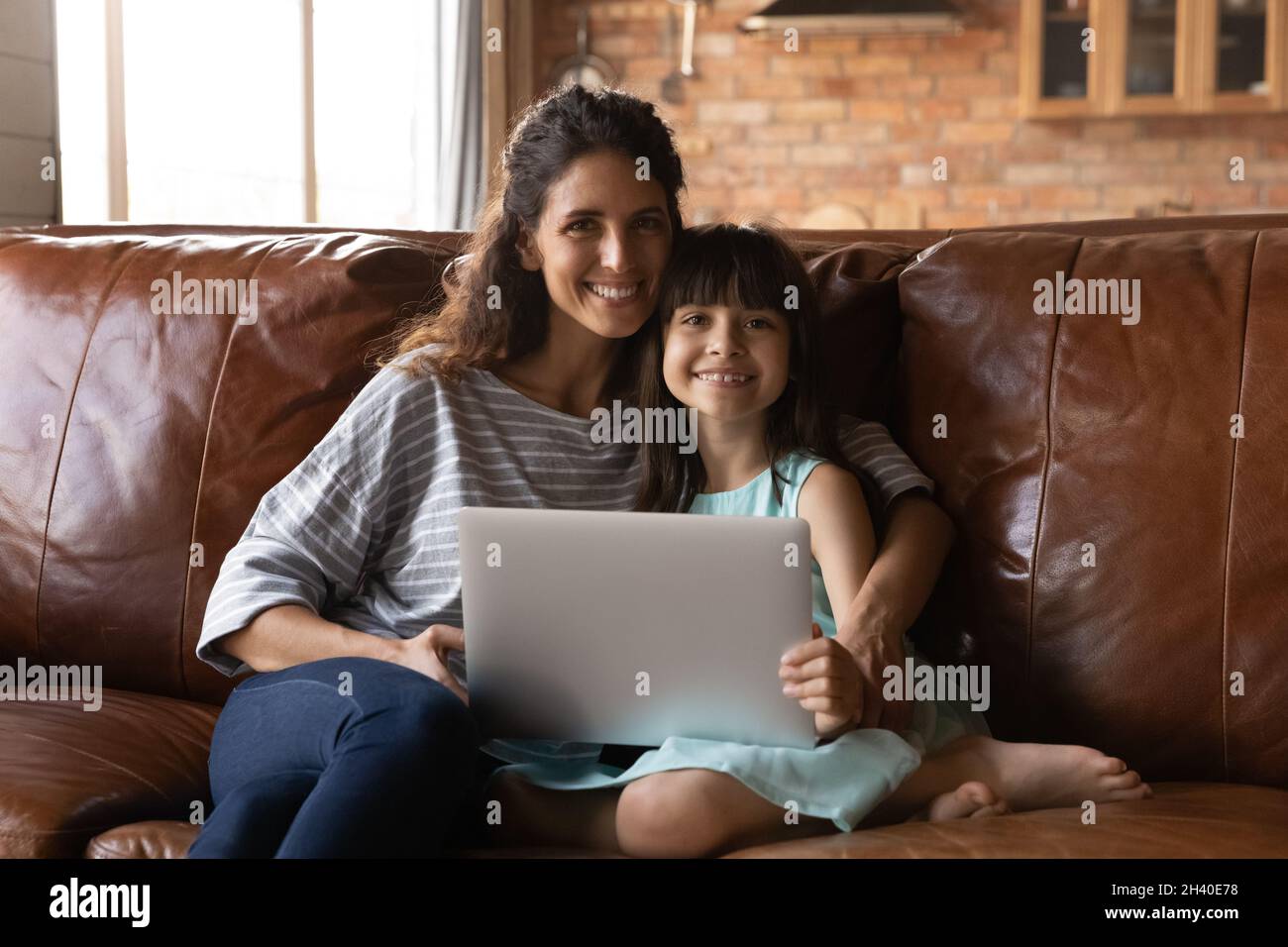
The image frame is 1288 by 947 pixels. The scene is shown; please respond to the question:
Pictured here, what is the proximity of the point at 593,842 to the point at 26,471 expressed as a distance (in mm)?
995

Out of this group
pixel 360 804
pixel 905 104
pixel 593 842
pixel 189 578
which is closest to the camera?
pixel 360 804

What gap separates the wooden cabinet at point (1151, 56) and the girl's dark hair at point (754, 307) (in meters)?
3.38

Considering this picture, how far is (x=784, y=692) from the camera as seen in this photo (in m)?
1.24

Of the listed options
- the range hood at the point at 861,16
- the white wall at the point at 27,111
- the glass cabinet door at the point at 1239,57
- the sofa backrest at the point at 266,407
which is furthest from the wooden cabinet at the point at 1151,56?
the white wall at the point at 27,111

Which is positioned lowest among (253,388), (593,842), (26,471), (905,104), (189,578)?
(593,842)

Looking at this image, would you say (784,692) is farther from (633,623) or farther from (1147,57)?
(1147,57)

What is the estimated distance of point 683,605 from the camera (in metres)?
1.22

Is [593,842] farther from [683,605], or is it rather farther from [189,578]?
[189,578]

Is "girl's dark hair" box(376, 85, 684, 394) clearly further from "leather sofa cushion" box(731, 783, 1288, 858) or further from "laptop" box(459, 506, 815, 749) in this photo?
"leather sofa cushion" box(731, 783, 1288, 858)

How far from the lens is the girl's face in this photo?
5.10ft

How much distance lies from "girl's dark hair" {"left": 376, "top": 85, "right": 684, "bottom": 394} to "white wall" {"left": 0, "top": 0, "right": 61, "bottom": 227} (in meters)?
1.32

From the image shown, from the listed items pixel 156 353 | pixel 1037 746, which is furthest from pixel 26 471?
pixel 1037 746

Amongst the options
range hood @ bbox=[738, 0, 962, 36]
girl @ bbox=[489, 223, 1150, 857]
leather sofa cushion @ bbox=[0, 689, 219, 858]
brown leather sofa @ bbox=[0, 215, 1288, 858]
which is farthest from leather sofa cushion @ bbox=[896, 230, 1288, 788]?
range hood @ bbox=[738, 0, 962, 36]

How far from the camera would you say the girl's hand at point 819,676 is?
4.03 ft
